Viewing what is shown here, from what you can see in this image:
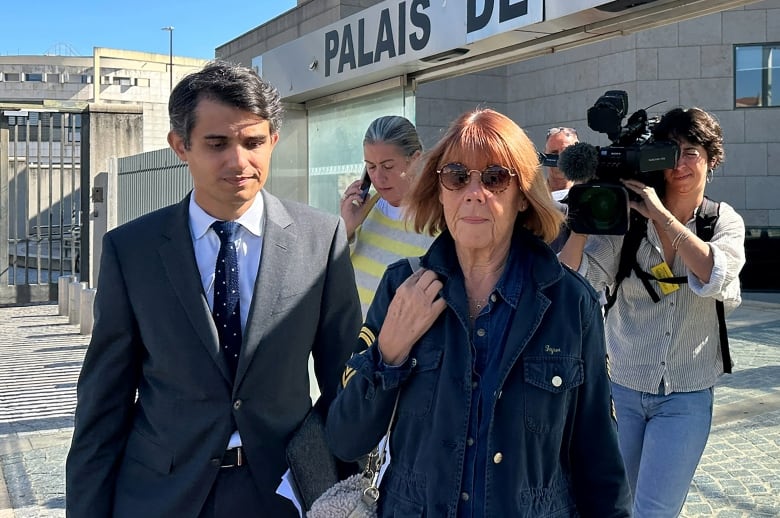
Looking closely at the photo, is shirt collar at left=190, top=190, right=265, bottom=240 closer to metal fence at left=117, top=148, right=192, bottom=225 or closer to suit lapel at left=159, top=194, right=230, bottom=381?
suit lapel at left=159, top=194, right=230, bottom=381

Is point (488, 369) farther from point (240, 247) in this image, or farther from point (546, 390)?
point (240, 247)

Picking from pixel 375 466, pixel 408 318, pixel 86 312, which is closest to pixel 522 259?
pixel 408 318

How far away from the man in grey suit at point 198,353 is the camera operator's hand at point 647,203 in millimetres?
1464

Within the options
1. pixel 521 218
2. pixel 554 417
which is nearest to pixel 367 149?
pixel 521 218

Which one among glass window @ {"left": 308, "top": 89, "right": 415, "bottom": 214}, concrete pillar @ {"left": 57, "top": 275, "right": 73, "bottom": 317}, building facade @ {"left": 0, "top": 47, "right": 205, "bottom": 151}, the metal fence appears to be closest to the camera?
glass window @ {"left": 308, "top": 89, "right": 415, "bottom": 214}

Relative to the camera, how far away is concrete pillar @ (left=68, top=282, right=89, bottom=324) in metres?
11.8

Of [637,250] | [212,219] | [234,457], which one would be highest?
[212,219]

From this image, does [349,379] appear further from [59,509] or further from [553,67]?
[553,67]

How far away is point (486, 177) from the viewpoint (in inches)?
73.3

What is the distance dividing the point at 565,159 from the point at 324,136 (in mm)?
2358

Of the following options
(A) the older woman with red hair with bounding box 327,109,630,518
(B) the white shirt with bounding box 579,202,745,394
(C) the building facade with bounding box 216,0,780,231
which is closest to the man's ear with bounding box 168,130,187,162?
(A) the older woman with red hair with bounding box 327,109,630,518

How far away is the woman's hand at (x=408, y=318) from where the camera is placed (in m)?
1.80

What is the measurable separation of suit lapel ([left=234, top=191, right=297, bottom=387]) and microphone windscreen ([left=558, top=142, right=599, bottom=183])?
114 cm

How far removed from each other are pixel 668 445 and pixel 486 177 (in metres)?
1.77
